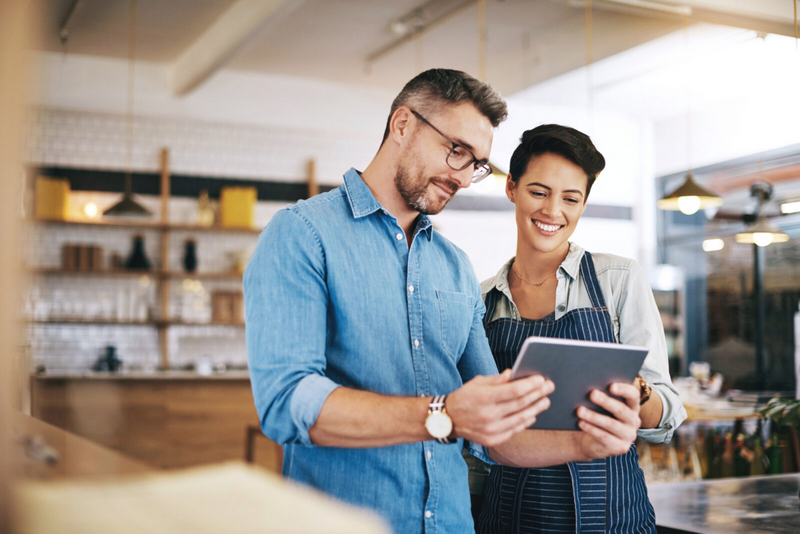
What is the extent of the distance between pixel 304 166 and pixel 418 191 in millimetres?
6729

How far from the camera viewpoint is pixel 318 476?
149 centimetres

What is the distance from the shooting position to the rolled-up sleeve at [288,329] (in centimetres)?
134

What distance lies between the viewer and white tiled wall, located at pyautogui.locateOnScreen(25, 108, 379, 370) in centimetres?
721

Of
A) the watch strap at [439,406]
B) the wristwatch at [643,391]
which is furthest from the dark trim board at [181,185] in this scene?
the watch strap at [439,406]

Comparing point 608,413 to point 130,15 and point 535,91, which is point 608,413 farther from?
point 535,91

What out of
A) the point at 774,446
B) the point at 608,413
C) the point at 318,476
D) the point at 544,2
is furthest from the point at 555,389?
the point at 544,2

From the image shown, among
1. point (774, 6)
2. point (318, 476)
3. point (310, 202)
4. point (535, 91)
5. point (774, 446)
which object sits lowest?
point (774, 446)

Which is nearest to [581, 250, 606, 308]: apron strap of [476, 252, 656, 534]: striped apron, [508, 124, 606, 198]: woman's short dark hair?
[476, 252, 656, 534]: striped apron

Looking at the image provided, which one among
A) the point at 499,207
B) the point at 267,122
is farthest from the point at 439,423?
the point at 499,207

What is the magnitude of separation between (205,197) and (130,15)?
7.11ft

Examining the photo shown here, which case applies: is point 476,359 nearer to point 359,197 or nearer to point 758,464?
point 359,197

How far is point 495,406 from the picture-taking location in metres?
1.28

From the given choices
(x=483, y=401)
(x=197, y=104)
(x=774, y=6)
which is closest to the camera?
(x=483, y=401)

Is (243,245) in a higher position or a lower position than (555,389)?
higher
